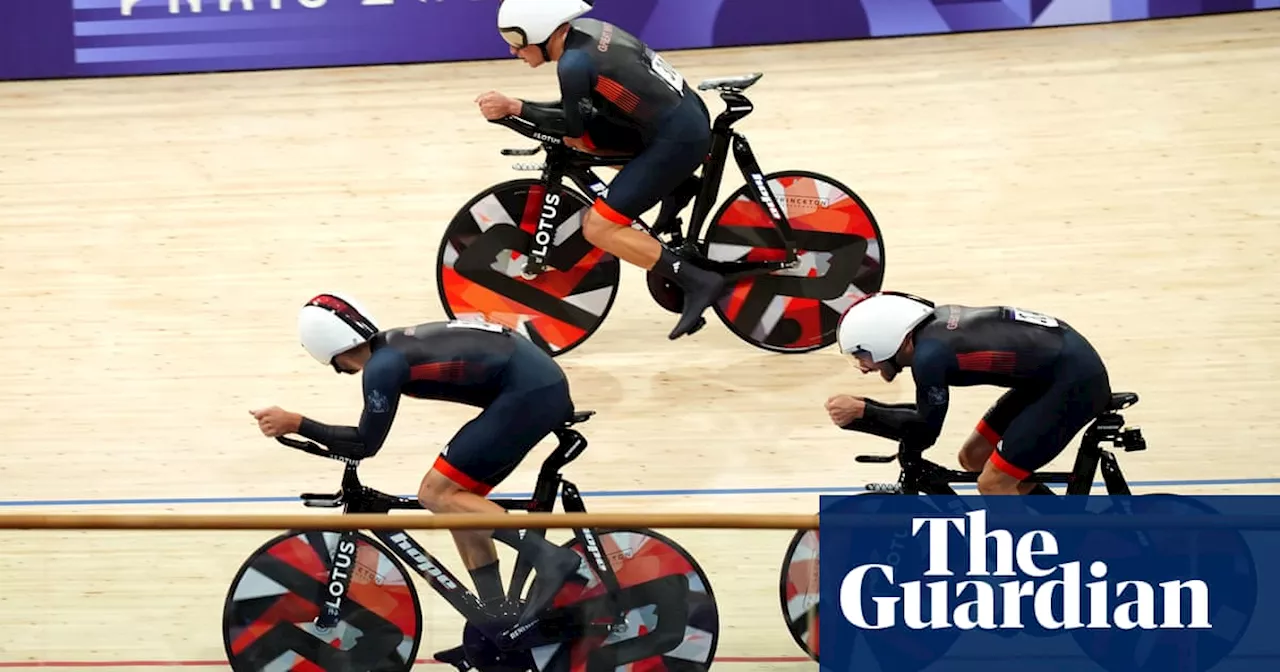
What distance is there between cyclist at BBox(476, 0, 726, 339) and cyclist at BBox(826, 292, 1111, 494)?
105 cm

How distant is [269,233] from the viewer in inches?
281

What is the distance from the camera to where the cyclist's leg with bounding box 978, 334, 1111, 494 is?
498 centimetres

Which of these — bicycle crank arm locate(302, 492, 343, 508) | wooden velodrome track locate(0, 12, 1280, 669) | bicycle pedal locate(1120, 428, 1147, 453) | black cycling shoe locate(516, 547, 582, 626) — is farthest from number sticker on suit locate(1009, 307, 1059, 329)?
bicycle crank arm locate(302, 492, 343, 508)

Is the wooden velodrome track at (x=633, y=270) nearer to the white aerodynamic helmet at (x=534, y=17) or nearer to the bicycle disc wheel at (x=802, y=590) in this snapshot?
the white aerodynamic helmet at (x=534, y=17)

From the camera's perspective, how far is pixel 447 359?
196 inches

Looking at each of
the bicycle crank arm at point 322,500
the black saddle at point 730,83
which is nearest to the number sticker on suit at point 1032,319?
the black saddle at point 730,83

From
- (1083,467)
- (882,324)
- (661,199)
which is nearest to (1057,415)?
(1083,467)

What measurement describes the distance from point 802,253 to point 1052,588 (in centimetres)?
235

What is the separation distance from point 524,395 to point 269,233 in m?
2.49

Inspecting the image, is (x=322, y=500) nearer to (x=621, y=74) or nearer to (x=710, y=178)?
(x=621, y=74)

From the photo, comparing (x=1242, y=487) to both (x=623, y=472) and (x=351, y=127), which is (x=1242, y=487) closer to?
(x=623, y=472)

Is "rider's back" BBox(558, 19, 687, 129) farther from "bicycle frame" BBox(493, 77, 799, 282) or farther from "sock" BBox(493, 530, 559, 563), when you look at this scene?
"sock" BBox(493, 530, 559, 563)

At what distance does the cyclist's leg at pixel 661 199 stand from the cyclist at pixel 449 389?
3.13 ft

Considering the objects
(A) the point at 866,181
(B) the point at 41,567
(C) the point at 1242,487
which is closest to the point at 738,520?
(B) the point at 41,567
